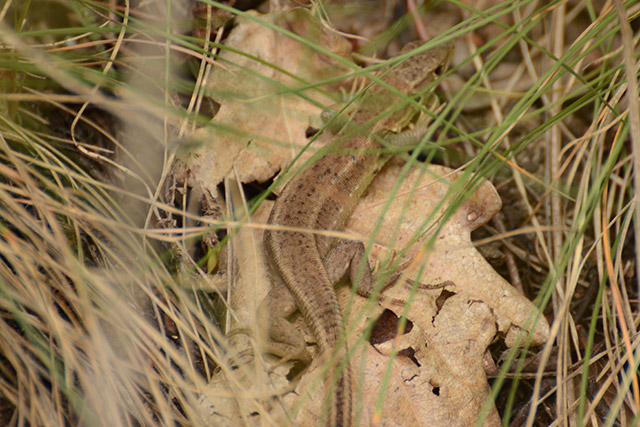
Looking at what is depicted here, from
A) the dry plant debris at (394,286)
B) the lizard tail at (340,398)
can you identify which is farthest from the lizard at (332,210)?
the dry plant debris at (394,286)

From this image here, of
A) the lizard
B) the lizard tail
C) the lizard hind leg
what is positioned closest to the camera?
the lizard tail

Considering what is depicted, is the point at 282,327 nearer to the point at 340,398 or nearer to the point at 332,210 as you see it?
the point at 340,398

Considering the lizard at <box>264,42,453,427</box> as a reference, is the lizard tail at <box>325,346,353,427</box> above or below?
below

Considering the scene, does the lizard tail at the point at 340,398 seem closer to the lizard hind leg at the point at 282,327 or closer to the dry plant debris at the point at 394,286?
the dry plant debris at the point at 394,286

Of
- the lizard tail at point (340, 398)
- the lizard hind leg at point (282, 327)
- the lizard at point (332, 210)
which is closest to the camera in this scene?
the lizard tail at point (340, 398)

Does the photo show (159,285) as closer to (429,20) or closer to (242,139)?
(242,139)

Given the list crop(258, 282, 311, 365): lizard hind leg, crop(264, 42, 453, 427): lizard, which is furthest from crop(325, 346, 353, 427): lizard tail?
crop(258, 282, 311, 365): lizard hind leg

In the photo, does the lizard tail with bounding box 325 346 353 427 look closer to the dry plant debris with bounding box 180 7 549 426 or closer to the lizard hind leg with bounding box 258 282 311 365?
the dry plant debris with bounding box 180 7 549 426

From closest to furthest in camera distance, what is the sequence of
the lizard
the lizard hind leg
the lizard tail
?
the lizard tail < the lizard hind leg < the lizard

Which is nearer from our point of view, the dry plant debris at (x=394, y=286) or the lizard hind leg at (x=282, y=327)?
the dry plant debris at (x=394, y=286)
